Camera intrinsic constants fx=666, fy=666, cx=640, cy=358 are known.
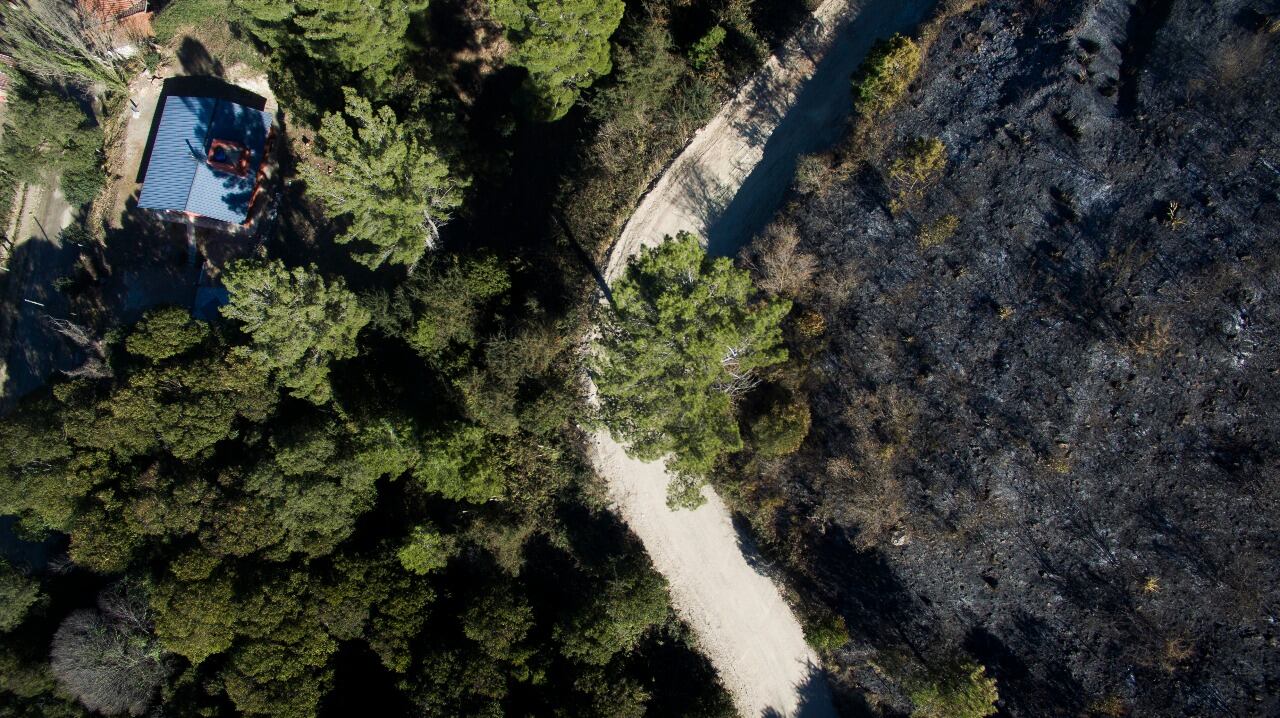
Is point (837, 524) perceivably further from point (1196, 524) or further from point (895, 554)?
point (1196, 524)

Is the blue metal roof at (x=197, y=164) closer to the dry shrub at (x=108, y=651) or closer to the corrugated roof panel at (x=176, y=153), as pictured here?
the corrugated roof panel at (x=176, y=153)

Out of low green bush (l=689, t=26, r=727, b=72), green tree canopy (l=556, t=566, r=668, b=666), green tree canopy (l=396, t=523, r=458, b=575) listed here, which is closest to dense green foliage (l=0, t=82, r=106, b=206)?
green tree canopy (l=396, t=523, r=458, b=575)

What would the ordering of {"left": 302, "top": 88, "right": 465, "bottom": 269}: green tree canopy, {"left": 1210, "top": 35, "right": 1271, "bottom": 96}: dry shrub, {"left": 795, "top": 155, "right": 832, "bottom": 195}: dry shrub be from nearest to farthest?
{"left": 1210, "top": 35, "right": 1271, "bottom": 96}: dry shrub < {"left": 302, "top": 88, "right": 465, "bottom": 269}: green tree canopy < {"left": 795, "top": 155, "right": 832, "bottom": 195}: dry shrub

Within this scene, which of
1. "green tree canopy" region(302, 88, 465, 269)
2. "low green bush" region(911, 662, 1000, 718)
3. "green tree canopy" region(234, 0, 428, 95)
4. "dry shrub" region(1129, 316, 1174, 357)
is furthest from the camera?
"green tree canopy" region(234, 0, 428, 95)

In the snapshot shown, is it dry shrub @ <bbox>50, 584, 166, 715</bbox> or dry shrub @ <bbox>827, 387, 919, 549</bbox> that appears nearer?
dry shrub @ <bbox>827, 387, 919, 549</bbox>

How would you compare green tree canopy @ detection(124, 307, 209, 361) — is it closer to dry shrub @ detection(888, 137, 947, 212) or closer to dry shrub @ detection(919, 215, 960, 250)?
dry shrub @ detection(888, 137, 947, 212)

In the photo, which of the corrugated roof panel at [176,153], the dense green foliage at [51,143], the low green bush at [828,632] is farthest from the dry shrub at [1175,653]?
the dense green foliage at [51,143]
